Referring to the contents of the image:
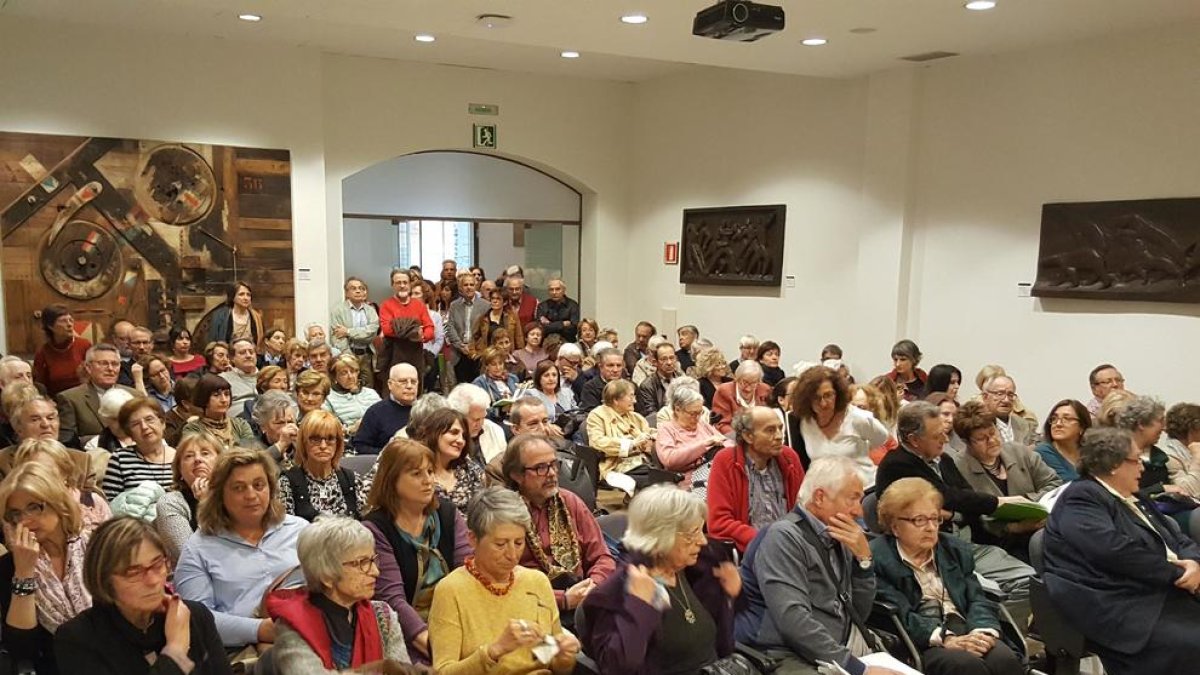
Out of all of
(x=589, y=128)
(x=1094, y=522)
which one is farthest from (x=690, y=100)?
(x=1094, y=522)

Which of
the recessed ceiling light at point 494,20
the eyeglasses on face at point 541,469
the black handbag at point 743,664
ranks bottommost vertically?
the black handbag at point 743,664

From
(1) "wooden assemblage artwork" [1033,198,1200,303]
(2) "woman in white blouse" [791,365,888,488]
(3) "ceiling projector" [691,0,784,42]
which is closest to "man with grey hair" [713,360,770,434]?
(2) "woman in white blouse" [791,365,888,488]

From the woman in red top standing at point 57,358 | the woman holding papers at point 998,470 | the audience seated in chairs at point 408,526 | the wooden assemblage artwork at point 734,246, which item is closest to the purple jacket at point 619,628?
the audience seated in chairs at point 408,526

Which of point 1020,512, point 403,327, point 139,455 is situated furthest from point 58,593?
point 403,327

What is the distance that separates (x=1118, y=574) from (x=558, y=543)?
6.80 feet

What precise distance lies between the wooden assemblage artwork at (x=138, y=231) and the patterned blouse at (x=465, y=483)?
5.43m

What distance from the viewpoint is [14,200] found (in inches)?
291

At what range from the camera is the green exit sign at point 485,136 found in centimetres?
962

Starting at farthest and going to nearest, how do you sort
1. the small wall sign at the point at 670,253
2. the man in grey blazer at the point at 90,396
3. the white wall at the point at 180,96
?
the small wall sign at the point at 670,253 < the white wall at the point at 180,96 < the man in grey blazer at the point at 90,396

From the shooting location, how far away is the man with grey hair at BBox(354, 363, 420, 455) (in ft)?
15.8

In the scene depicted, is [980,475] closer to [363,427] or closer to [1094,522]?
[1094,522]

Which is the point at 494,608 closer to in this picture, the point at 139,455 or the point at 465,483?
the point at 465,483

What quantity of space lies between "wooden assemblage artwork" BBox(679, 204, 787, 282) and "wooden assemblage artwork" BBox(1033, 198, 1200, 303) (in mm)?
2734

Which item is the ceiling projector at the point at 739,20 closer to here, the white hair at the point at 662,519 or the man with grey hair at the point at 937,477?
the man with grey hair at the point at 937,477
